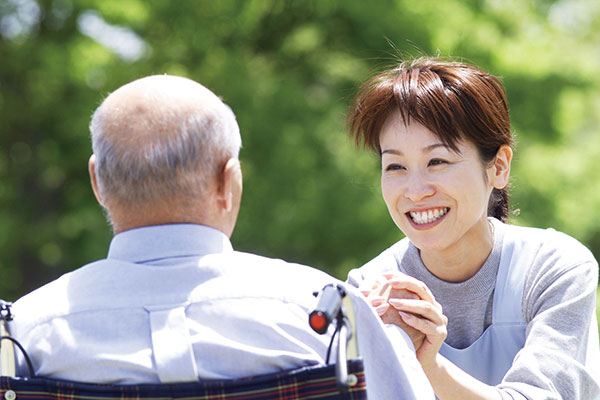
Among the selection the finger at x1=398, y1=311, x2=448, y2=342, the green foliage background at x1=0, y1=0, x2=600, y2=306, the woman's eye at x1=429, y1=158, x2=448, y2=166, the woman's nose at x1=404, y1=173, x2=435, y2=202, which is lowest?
the finger at x1=398, y1=311, x2=448, y2=342

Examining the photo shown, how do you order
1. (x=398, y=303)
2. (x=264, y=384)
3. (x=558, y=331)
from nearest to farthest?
(x=264, y=384) < (x=398, y=303) < (x=558, y=331)

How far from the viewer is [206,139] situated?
1710mm

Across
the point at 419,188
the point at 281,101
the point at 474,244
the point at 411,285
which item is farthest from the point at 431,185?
the point at 281,101

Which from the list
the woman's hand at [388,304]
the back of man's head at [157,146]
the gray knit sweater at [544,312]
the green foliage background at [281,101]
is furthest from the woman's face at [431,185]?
the green foliage background at [281,101]

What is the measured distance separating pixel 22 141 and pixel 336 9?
412 centimetres

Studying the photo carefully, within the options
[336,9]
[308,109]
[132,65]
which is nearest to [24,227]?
[132,65]

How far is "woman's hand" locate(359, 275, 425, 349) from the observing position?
2029 mm

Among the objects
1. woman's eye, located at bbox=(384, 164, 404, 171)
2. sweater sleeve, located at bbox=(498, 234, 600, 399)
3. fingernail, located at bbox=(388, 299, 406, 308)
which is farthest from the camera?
woman's eye, located at bbox=(384, 164, 404, 171)

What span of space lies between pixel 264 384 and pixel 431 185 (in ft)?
3.33

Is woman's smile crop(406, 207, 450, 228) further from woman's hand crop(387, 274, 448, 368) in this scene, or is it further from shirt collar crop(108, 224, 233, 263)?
shirt collar crop(108, 224, 233, 263)

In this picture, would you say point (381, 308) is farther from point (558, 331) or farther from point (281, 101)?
point (281, 101)

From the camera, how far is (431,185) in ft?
7.90

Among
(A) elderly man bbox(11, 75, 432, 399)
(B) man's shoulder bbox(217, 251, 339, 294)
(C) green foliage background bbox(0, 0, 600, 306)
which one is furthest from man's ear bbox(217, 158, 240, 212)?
(C) green foliage background bbox(0, 0, 600, 306)

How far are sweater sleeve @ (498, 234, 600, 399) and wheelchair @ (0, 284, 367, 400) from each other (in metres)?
0.68
